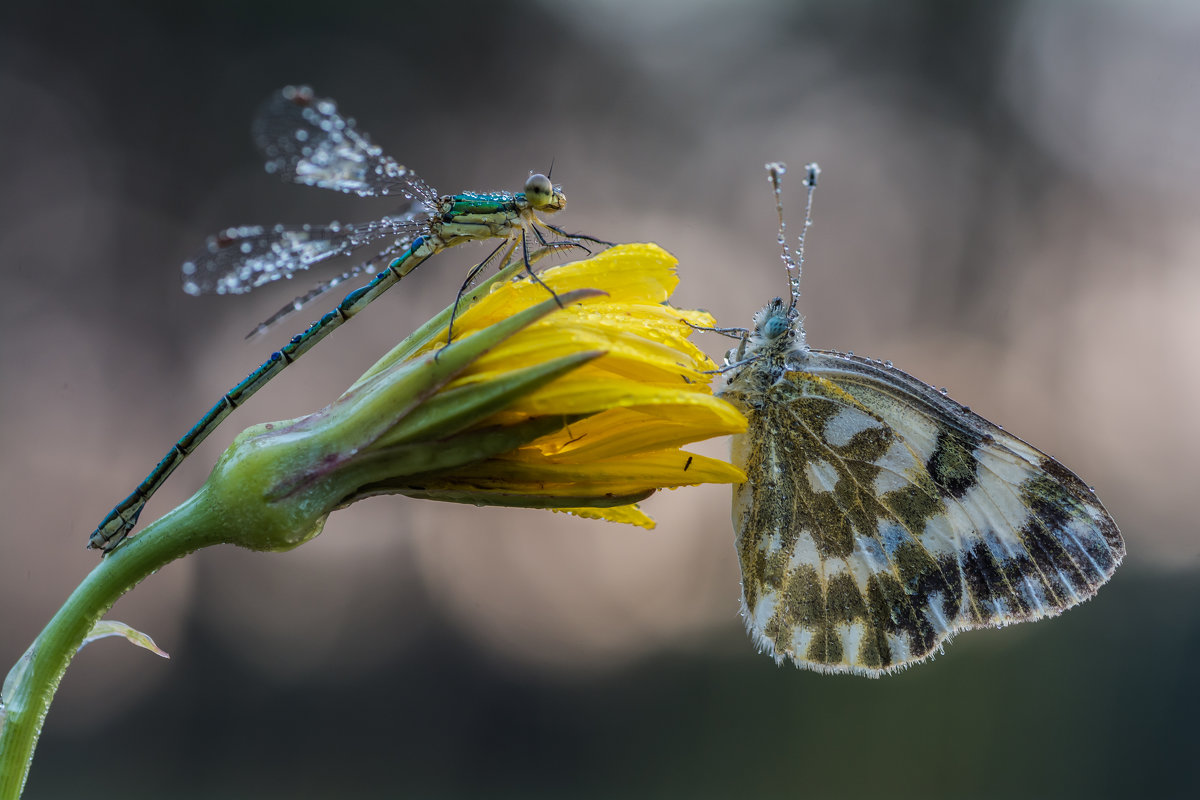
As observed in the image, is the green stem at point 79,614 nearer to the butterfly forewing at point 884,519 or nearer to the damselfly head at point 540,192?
the damselfly head at point 540,192

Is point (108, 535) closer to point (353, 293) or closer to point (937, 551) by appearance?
point (353, 293)

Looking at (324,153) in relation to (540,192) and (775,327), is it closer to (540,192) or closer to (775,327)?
(540,192)

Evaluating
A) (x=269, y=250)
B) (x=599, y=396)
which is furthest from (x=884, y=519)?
(x=269, y=250)

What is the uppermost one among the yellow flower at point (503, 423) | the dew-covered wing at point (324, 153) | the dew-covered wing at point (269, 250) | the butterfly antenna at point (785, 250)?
the butterfly antenna at point (785, 250)

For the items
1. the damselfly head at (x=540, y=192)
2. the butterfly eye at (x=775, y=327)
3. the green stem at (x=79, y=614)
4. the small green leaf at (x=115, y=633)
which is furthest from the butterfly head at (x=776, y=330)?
the small green leaf at (x=115, y=633)

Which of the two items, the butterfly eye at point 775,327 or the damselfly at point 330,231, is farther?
the butterfly eye at point 775,327

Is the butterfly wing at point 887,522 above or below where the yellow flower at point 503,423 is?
above

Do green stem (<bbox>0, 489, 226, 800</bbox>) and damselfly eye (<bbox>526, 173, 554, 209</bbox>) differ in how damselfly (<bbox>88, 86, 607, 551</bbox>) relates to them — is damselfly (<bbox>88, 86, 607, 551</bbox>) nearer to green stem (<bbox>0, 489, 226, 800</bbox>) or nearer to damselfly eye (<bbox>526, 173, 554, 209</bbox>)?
damselfly eye (<bbox>526, 173, 554, 209</bbox>)

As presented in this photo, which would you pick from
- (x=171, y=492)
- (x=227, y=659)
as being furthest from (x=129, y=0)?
(x=227, y=659)
